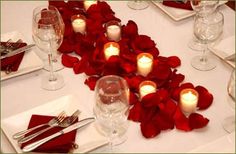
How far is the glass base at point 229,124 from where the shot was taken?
3.89ft

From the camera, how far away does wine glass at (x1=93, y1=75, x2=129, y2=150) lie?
109 centimetres

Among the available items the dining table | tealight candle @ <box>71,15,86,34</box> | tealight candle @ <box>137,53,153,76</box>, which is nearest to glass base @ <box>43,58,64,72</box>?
the dining table

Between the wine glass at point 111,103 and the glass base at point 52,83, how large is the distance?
0.26 meters

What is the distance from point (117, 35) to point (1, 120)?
1.54 feet

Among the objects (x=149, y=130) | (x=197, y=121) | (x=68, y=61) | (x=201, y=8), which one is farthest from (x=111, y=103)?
(x=201, y=8)

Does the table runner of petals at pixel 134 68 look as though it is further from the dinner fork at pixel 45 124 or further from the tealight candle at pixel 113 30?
the dinner fork at pixel 45 124

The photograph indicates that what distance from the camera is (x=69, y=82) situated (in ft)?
4.47

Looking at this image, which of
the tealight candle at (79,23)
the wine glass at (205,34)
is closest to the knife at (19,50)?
the tealight candle at (79,23)

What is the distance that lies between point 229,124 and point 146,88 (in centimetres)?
23

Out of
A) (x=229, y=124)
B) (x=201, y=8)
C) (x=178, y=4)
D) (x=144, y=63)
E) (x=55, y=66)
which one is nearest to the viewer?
(x=229, y=124)

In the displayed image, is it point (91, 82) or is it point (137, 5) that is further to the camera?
point (137, 5)

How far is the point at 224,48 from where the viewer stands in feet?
4.72

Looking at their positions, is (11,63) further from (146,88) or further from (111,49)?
(146,88)

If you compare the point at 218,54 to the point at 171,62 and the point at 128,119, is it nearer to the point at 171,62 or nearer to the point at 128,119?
the point at 171,62
